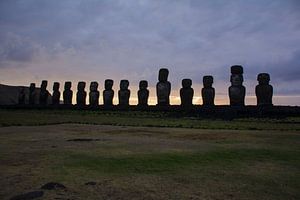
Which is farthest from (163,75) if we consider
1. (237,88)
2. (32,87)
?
(32,87)

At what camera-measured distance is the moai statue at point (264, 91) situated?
2248 centimetres

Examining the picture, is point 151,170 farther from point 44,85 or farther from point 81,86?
point 44,85

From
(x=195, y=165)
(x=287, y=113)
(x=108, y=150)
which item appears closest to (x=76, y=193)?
(x=195, y=165)

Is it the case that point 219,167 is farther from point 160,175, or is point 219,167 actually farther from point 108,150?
point 108,150

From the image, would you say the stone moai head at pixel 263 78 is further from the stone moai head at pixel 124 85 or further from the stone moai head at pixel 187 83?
the stone moai head at pixel 124 85

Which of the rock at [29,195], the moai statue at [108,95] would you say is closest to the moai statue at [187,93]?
the moai statue at [108,95]

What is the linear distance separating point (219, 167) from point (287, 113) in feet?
51.1

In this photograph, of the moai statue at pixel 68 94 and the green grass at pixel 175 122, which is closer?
the green grass at pixel 175 122

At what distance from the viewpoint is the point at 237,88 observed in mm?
Answer: 23375

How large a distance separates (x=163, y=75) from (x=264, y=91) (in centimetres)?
753

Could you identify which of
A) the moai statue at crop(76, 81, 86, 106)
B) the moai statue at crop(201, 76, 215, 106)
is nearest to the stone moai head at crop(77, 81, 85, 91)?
the moai statue at crop(76, 81, 86, 106)

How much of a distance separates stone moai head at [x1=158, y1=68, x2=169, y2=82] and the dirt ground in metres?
18.9

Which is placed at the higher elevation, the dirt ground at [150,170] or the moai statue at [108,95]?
the moai statue at [108,95]

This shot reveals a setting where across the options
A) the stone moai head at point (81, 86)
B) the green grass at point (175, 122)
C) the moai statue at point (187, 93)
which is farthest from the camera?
the stone moai head at point (81, 86)
